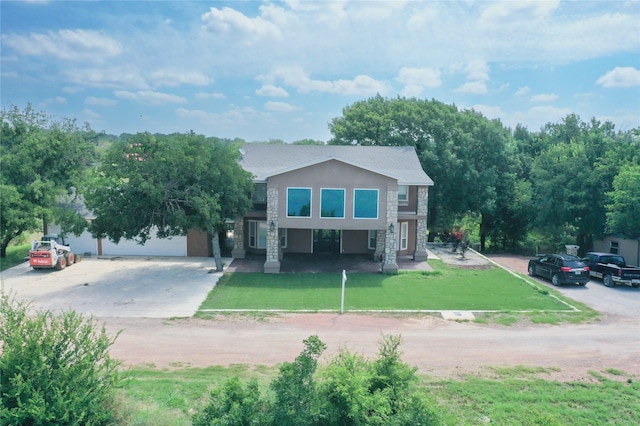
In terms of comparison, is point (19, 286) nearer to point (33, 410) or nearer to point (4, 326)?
point (4, 326)

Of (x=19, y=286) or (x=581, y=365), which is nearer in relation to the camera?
(x=581, y=365)

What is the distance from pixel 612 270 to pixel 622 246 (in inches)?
267

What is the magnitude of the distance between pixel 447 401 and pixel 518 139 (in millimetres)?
39382

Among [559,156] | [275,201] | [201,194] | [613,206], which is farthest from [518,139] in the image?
[201,194]

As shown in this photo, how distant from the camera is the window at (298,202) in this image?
2339 cm

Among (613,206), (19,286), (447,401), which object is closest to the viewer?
(447,401)

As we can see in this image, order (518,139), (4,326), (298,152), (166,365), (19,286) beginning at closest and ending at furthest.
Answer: (4,326)
(166,365)
(19,286)
(298,152)
(518,139)

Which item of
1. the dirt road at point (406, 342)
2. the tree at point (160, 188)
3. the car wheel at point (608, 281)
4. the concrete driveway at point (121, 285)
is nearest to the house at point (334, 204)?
the tree at point (160, 188)

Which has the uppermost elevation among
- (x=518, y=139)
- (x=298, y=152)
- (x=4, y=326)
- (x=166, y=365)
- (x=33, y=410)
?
(x=518, y=139)

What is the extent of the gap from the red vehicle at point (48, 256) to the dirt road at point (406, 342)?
376 inches

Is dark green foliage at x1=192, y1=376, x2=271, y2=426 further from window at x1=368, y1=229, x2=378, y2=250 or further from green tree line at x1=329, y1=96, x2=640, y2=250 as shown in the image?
green tree line at x1=329, y1=96, x2=640, y2=250

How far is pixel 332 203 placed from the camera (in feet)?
76.9

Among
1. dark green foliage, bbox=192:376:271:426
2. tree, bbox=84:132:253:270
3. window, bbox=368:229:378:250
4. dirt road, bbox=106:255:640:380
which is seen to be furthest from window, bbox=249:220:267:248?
dark green foliage, bbox=192:376:271:426

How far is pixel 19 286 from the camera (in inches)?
823
